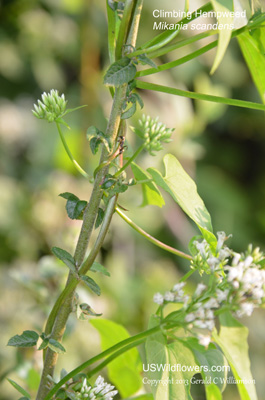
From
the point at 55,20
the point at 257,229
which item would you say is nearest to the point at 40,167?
the point at 55,20

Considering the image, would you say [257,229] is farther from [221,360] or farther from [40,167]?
[221,360]

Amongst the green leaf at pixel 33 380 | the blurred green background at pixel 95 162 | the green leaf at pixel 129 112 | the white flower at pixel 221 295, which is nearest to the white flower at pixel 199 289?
the white flower at pixel 221 295

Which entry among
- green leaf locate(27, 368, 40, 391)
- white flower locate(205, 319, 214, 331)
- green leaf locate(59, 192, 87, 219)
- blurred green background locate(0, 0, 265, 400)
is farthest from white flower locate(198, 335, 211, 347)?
blurred green background locate(0, 0, 265, 400)

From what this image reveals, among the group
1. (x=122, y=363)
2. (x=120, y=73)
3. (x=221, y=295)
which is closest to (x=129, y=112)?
(x=120, y=73)

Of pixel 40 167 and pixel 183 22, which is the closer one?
pixel 183 22

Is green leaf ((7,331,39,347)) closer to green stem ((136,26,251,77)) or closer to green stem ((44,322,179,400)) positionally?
green stem ((44,322,179,400))
